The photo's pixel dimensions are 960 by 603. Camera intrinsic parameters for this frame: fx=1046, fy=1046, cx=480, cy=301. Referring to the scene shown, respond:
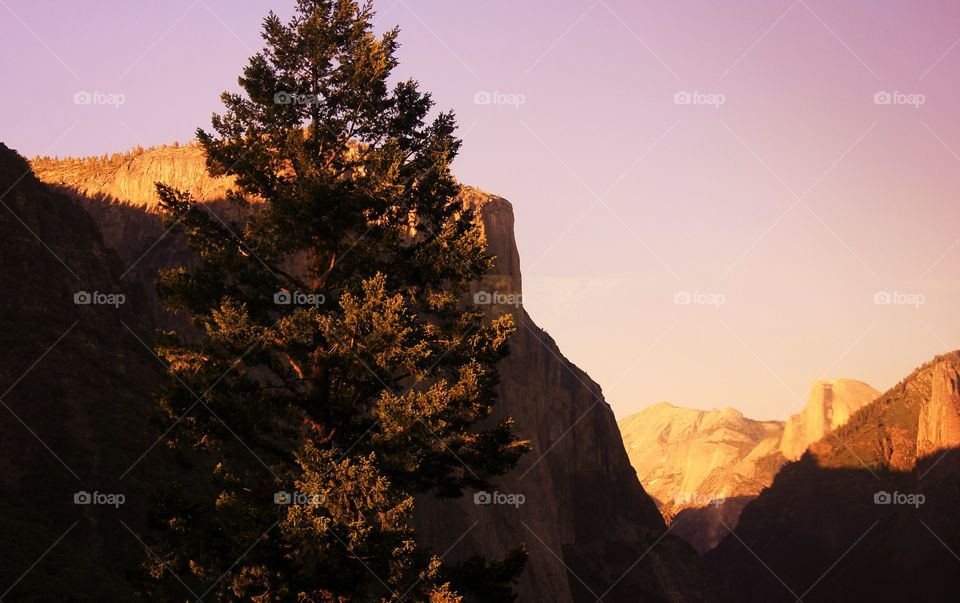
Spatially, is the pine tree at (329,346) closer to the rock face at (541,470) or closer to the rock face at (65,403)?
the rock face at (65,403)

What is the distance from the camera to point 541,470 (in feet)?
327

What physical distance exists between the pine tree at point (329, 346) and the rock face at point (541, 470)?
37453 millimetres

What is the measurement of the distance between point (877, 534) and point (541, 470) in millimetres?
95555

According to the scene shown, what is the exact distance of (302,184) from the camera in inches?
889

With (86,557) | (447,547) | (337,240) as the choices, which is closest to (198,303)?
(337,240)

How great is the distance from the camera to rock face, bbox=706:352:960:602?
153375 mm

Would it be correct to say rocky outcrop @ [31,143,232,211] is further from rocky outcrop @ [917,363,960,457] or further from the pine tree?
rocky outcrop @ [917,363,960,457]

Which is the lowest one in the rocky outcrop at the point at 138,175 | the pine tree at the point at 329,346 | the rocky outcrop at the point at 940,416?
the pine tree at the point at 329,346

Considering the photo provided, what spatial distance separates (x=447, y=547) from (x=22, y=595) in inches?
1716

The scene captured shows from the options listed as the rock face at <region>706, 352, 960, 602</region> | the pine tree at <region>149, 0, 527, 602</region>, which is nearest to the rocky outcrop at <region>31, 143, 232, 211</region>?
the pine tree at <region>149, 0, 527, 602</region>

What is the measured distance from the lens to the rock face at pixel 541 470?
82812 mm

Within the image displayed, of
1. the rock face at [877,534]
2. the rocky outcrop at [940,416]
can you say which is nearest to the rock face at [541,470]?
the rock face at [877,534]

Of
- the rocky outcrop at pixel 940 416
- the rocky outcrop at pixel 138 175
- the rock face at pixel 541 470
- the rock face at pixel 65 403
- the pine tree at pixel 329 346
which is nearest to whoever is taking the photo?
the pine tree at pixel 329 346

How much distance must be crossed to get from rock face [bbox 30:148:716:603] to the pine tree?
37.5m
